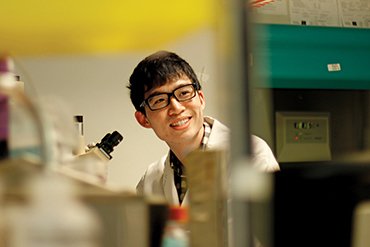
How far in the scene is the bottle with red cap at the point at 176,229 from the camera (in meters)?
0.79

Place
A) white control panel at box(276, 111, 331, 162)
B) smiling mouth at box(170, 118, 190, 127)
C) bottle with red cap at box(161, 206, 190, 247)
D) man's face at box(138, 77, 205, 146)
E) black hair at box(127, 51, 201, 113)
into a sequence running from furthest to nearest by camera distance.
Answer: white control panel at box(276, 111, 331, 162) → smiling mouth at box(170, 118, 190, 127) → man's face at box(138, 77, 205, 146) → black hair at box(127, 51, 201, 113) → bottle with red cap at box(161, 206, 190, 247)

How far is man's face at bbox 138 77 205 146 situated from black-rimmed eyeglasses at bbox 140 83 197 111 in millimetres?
14

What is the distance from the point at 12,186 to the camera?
72 cm

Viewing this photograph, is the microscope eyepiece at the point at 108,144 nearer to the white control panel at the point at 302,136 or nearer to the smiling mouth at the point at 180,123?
the smiling mouth at the point at 180,123

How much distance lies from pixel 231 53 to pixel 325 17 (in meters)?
1.79

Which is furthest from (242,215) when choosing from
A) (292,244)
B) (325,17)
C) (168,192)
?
(325,17)

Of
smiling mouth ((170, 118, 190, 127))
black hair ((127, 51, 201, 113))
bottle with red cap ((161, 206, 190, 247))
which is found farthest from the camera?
smiling mouth ((170, 118, 190, 127))

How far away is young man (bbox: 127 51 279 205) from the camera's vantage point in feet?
5.90

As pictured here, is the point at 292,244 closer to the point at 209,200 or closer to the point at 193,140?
the point at 209,200

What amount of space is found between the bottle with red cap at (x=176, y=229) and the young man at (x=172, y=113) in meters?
0.82

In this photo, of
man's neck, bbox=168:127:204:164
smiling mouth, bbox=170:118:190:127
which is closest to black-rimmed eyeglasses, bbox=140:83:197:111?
smiling mouth, bbox=170:118:190:127

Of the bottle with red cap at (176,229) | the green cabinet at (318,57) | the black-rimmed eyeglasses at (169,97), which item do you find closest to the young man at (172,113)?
the black-rimmed eyeglasses at (169,97)

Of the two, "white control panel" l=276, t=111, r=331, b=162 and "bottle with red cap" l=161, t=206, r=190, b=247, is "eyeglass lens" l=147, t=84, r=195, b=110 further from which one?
"bottle with red cap" l=161, t=206, r=190, b=247

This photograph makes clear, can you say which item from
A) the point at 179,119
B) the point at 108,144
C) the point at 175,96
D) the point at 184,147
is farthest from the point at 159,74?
the point at 184,147
